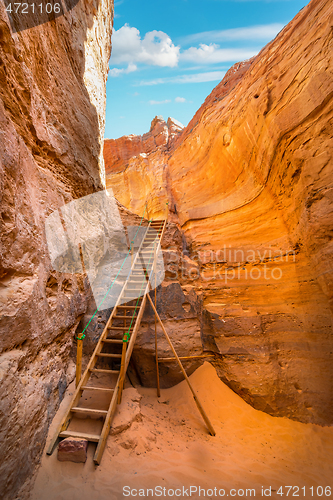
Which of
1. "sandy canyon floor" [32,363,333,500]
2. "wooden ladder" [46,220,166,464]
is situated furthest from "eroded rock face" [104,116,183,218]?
"sandy canyon floor" [32,363,333,500]

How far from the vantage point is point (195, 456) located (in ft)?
11.8

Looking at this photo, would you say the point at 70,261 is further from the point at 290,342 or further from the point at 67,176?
the point at 290,342

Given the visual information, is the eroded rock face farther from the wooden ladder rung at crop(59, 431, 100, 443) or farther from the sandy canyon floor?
the wooden ladder rung at crop(59, 431, 100, 443)

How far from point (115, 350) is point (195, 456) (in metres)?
2.61

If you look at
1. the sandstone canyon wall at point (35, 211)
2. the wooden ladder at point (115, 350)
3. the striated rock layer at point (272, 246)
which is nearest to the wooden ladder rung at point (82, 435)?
the wooden ladder at point (115, 350)

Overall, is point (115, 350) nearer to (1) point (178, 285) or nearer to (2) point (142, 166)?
(1) point (178, 285)

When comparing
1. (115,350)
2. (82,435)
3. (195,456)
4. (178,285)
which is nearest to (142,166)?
(178,285)

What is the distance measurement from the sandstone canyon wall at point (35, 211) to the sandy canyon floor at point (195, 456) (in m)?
0.67

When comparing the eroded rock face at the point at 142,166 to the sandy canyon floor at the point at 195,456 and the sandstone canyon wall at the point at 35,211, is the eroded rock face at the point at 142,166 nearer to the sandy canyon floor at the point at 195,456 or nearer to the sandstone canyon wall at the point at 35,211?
the sandstone canyon wall at the point at 35,211

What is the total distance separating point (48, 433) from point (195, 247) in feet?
18.7

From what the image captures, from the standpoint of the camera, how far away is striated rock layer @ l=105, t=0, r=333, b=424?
460cm

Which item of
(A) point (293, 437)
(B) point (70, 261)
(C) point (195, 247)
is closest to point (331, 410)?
(A) point (293, 437)

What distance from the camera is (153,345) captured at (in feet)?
17.8

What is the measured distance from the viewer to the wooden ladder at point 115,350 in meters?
3.24
